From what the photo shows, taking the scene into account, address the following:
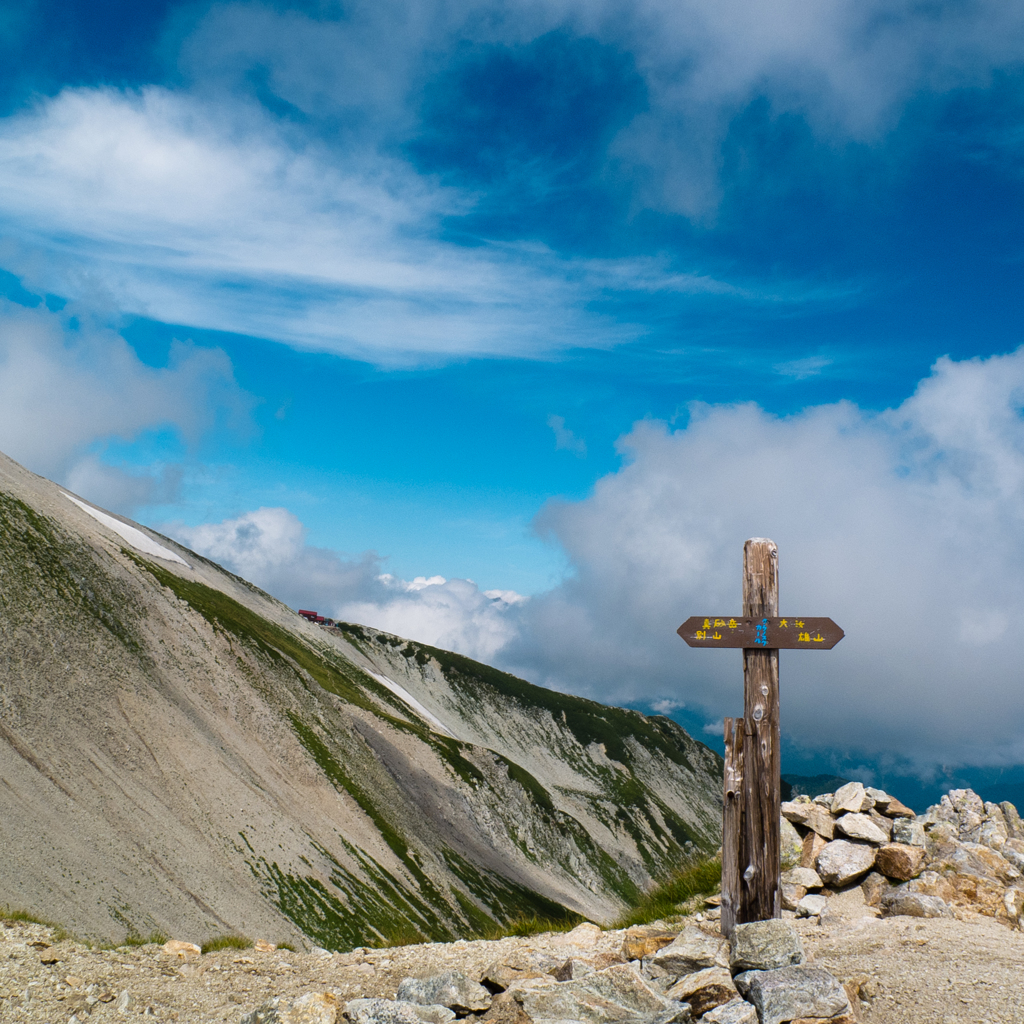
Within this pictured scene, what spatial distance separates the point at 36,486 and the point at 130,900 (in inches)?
2285

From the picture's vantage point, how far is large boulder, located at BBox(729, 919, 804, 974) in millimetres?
9016

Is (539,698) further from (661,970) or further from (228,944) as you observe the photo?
(661,970)

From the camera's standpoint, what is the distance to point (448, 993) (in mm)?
8523

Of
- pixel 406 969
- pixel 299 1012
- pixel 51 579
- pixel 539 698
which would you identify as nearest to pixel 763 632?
pixel 406 969

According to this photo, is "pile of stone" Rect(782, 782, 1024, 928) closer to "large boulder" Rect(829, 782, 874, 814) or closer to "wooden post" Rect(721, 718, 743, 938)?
"large boulder" Rect(829, 782, 874, 814)

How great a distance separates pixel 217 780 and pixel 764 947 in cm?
6228

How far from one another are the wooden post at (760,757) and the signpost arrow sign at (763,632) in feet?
0.57

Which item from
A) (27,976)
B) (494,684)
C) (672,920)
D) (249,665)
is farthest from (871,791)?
(494,684)

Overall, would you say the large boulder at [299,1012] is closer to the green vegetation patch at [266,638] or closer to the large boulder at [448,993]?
the large boulder at [448,993]

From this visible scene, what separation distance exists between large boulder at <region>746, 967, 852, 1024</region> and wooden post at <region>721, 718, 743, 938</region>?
10.3 ft

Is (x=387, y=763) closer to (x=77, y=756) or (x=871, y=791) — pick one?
(x=77, y=756)

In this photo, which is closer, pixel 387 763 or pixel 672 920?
pixel 672 920

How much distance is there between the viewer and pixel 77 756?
53.7 metres

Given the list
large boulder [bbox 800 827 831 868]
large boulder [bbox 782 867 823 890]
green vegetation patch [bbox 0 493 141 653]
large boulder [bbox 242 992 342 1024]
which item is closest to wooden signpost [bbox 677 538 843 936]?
large boulder [bbox 782 867 823 890]
